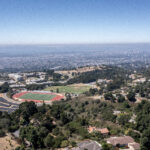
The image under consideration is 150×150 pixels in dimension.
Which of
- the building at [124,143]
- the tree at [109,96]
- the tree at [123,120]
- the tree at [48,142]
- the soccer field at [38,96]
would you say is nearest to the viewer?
the building at [124,143]

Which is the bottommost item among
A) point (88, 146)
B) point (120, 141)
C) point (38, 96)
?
point (38, 96)

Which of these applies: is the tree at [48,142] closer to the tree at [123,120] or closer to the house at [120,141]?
the house at [120,141]

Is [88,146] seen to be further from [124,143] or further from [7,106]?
[7,106]

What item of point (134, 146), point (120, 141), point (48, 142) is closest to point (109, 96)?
point (120, 141)

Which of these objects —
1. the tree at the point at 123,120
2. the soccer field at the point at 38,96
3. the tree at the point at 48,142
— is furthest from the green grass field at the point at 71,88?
the tree at the point at 48,142

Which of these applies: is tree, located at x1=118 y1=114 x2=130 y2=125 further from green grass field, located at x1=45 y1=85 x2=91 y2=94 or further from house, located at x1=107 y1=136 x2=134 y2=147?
green grass field, located at x1=45 y1=85 x2=91 y2=94

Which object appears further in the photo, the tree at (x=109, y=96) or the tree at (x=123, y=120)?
the tree at (x=109, y=96)

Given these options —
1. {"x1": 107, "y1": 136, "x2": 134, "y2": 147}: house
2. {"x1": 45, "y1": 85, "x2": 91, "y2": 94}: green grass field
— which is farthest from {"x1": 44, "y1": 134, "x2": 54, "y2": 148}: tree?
{"x1": 45, "y1": 85, "x2": 91, "y2": 94}: green grass field

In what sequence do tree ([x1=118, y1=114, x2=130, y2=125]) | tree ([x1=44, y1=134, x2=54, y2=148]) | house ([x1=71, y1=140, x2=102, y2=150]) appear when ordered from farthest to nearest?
tree ([x1=118, y1=114, x2=130, y2=125]) < tree ([x1=44, y1=134, x2=54, y2=148]) < house ([x1=71, y1=140, x2=102, y2=150])

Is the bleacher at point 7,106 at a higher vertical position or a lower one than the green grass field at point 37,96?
higher

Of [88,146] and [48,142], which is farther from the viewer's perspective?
[48,142]

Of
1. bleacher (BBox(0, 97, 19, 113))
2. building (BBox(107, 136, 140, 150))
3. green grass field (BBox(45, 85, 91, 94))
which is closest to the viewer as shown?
building (BBox(107, 136, 140, 150))
